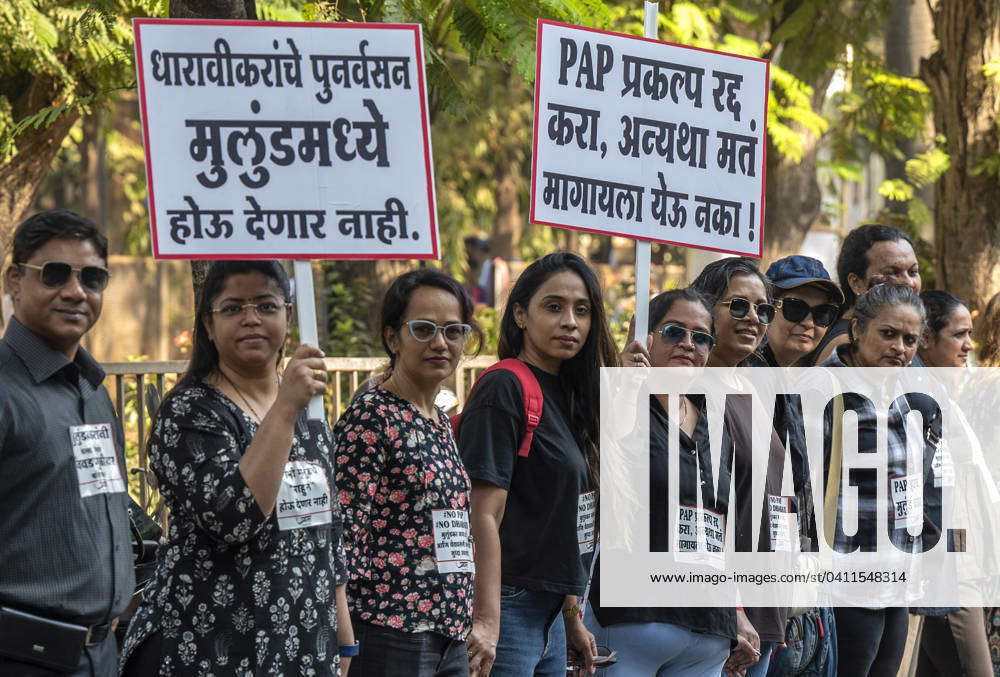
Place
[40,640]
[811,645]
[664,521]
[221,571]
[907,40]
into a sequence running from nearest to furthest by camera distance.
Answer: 1. [40,640]
2. [221,571]
3. [664,521]
4. [811,645]
5. [907,40]

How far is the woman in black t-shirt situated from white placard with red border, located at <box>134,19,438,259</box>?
0.77 m

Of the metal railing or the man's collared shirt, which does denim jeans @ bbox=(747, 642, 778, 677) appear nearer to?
the metal railing

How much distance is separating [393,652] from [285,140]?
59.7 inches

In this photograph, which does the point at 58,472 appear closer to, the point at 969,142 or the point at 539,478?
the point at 539,478

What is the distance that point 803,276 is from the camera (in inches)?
234

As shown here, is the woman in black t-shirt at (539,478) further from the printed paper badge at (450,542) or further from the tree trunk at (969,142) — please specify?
the tree trunk at (969,142)

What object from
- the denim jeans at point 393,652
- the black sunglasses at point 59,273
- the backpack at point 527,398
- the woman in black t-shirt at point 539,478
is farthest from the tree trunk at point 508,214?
the black sunglasses at point 59,273

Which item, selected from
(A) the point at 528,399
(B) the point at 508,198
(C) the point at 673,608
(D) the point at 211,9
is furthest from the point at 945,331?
(B) the point at 508,198

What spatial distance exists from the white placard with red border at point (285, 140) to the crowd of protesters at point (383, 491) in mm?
156

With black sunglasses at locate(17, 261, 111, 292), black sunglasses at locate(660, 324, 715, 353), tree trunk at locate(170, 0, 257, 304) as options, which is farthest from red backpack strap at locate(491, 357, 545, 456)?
black sunglasses at locate(17, 261, 111, 292)

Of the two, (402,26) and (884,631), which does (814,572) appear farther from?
(402,26)

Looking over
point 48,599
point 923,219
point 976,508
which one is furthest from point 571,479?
point 923,219

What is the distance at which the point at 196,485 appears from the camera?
11.6ft

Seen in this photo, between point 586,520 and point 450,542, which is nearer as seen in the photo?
point 450,542
